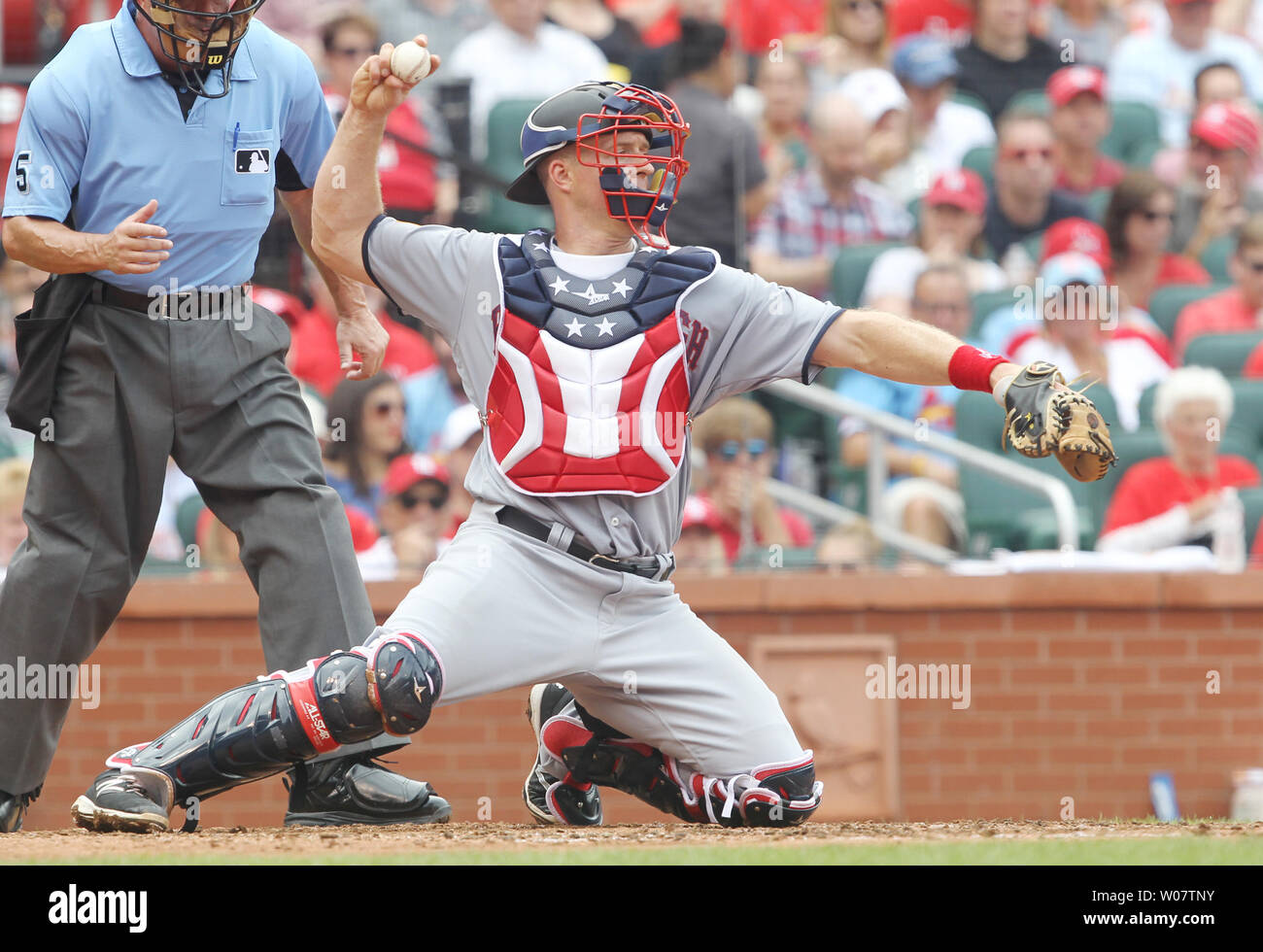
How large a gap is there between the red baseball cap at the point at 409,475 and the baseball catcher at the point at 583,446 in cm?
261

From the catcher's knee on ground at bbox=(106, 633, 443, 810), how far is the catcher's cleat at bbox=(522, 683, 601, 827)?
2.01 feet

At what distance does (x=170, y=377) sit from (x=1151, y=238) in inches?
215

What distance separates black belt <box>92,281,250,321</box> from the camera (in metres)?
4.07

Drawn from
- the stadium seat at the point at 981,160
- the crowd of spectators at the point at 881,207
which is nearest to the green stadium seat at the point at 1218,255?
the crowd of spectators at the point at 881,207

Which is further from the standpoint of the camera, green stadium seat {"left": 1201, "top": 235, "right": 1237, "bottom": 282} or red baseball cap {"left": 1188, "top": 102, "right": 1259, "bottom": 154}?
red baseball cap {"left": 1188, "top": 102, "right": 1259, "bottom": 154}

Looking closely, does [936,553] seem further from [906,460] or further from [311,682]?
[311,682]

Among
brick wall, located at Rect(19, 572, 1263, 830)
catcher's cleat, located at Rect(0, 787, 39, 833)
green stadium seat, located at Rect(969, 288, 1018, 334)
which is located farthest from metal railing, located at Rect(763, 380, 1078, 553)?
catcher's cleat, located at Rect(0, 787, 39, 833)

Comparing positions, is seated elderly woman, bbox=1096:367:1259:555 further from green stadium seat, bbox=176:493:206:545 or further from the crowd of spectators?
green stadium seat, bbox=176:493:206:545

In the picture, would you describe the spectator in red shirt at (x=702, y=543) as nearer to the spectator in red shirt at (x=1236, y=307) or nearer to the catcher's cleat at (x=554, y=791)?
the catcher's cleat at (x=554, y=791)

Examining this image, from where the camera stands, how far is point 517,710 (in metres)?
6.54

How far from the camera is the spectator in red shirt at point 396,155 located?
7277 mm
